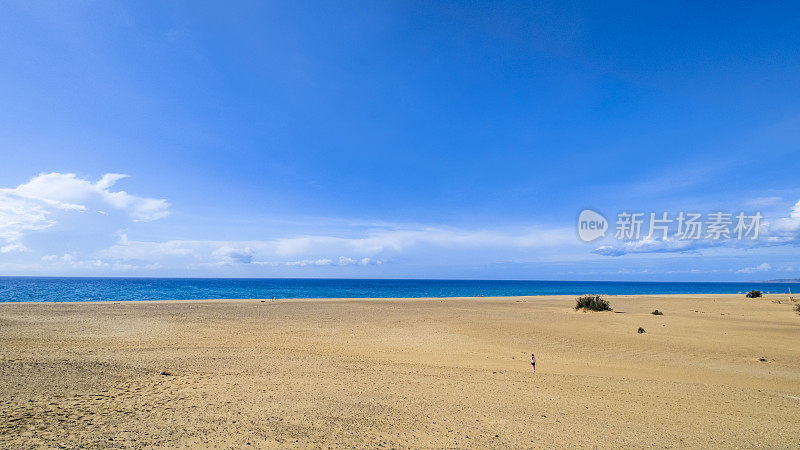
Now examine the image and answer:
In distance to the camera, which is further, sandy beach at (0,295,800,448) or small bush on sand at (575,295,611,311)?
small bush on sand at (575,295,611,311)

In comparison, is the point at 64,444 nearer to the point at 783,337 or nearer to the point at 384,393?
the point at 384,393

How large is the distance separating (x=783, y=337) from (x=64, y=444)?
29.0m

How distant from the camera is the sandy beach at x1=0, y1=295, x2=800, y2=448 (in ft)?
22.6

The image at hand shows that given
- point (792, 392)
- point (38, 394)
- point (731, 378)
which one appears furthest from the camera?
point (731, 378)

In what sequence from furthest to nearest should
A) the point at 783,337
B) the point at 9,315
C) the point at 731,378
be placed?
the point at 9,315 < the point at 783,337 < the point at 731,378

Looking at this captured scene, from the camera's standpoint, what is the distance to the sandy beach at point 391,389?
6883mm

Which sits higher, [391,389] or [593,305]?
[391,389]

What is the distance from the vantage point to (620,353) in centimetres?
1531

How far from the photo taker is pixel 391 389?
9.55 meters

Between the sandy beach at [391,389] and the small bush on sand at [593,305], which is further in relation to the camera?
the small bush on sand at [593,305]

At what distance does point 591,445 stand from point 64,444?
9359mm

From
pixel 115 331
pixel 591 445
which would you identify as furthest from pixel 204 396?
pixel 115 331

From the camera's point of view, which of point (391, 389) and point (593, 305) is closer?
point (391, 389)

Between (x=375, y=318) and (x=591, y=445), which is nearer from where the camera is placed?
(x=591, y=445)
